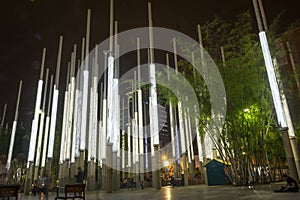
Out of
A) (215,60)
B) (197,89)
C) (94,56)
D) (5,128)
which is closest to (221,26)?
(215,60)

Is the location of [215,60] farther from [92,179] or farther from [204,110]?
[92,179]

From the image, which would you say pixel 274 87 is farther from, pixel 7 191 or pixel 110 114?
pixel 7 191

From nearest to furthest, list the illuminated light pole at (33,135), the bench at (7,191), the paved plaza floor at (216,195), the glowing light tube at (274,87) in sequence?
the bench at (7,191) → the paved plaza floor at (216,195) → the glowing light tube at (274,87) → the illuminated light pole at (33,135)

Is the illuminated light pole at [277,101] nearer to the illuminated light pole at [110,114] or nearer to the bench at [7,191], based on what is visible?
the illuminated light pole at [110,114]

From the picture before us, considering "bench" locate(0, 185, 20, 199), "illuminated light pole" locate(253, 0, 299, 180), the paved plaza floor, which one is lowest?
the paved plaza floor

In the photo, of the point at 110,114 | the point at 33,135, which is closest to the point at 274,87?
the point at 110,114

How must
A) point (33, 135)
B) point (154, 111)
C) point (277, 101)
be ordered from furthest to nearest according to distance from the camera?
point (33, 135) < point (154, 111) < point (277, 101)

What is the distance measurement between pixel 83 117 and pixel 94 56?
3575 millimetres

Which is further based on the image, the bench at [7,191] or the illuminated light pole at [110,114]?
the illuminated light pole at [110,114]

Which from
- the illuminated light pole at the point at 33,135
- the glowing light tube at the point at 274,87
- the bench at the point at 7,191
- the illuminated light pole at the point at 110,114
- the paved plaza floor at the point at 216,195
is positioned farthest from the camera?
the illuminated light pole at the point at 33,135

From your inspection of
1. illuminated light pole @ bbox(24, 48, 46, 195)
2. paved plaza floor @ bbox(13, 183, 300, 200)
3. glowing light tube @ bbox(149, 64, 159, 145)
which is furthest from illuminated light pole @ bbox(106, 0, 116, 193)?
illuminated light pole @ bbox(24, 48, 46, 195)

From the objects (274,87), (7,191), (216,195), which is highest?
(274,87)

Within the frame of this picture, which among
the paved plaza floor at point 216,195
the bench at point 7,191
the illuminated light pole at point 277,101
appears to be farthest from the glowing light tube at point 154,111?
the bench at point 7,191

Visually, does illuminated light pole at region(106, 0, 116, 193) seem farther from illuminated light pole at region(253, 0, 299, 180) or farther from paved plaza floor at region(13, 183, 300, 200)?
illuminated light pole at region(253, 0, 299, 180)
